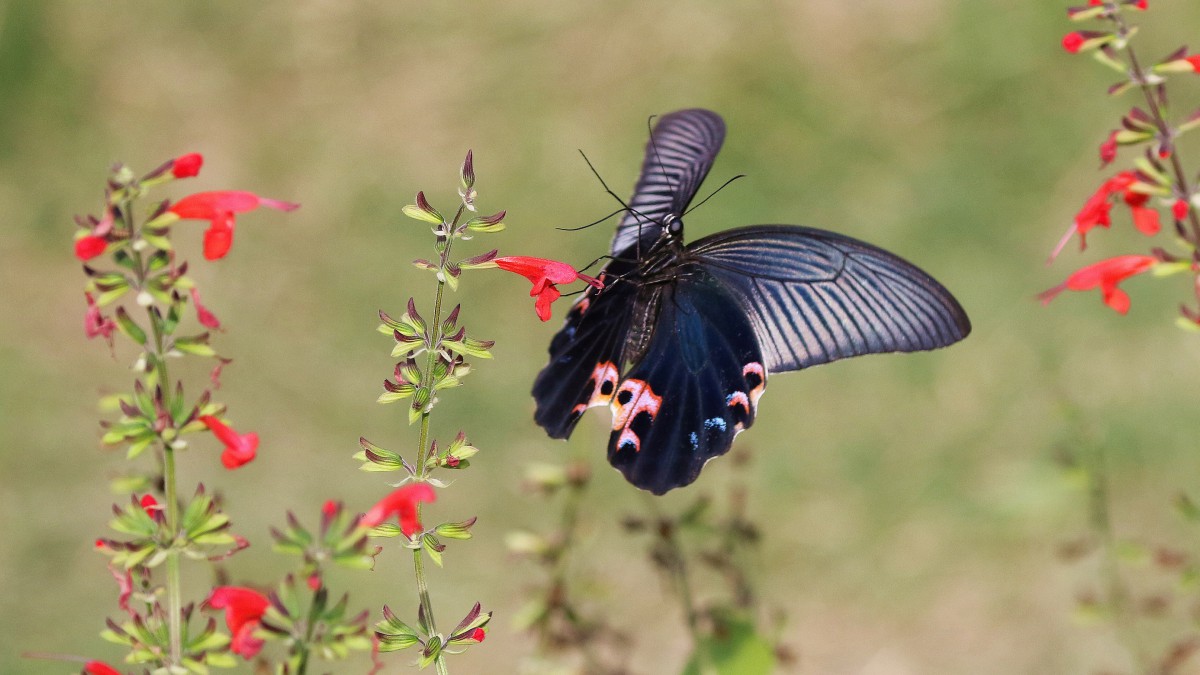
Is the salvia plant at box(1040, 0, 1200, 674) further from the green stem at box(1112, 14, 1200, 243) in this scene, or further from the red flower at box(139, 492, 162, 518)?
the red flower at box(139, 492, 162, 518)

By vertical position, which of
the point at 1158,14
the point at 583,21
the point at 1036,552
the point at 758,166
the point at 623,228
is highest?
the point at 583,21

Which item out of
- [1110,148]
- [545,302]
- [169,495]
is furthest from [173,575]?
[1110,148]

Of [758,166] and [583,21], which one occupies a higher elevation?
[583,21]

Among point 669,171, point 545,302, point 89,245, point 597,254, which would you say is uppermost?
point 597,254

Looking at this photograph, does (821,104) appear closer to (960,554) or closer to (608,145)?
(608,145)

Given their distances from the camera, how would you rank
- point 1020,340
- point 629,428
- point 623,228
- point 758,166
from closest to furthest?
point 629,428, point 623,228, point 1020,340, point 758,166

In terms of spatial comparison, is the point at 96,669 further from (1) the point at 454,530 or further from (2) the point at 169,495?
(1) the point at 454,530

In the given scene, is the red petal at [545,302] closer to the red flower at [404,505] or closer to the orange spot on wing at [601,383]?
the orange spot on wing at [601,383]

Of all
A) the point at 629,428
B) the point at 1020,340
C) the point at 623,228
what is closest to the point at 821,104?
the point at 1020,340
